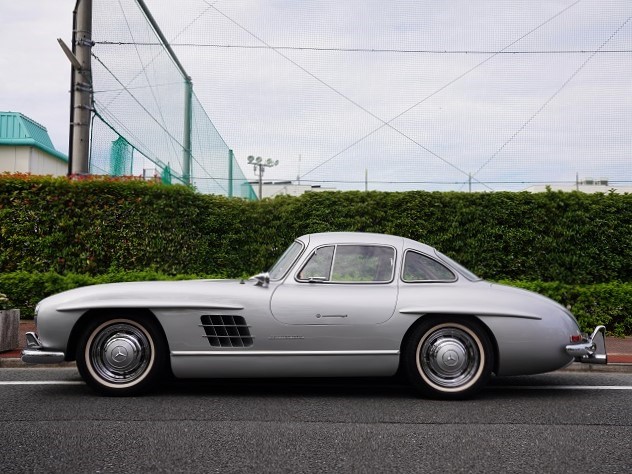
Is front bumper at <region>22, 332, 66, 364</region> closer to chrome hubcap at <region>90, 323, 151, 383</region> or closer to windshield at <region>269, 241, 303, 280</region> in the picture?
chrome hubcap at <region>90, 323, 151, 383</region>

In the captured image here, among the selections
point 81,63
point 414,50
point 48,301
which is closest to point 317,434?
point 48,301

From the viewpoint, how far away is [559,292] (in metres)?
10.1

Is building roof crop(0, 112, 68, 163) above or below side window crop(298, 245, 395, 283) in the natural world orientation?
above

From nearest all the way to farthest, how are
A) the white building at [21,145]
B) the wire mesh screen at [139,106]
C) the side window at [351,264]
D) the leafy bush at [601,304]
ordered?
the side window at [351,264] < the leafy bush at [601,304] < the wire mesh screen at [139,106] < the white building at [21,145]

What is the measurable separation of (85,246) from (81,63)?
9.52 ft

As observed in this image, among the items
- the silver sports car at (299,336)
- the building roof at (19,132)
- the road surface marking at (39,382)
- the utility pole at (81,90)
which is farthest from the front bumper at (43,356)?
the building roof at (19,132)

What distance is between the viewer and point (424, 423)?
514 cm

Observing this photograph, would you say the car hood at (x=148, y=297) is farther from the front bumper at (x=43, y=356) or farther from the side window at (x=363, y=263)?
the side window at (x=363, y=263)

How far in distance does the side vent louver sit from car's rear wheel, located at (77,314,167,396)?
1.28 ft

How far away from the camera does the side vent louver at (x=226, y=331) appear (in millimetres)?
5918

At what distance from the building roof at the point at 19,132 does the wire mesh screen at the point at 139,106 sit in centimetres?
1649

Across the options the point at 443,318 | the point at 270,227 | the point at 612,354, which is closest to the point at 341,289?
the point at 443,318

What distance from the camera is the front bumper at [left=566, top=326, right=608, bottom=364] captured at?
596cm

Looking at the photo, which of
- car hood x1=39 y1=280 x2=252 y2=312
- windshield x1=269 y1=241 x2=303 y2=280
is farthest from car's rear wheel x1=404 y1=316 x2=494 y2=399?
car hood x1=39 y1=280 x2=252 y2=312
